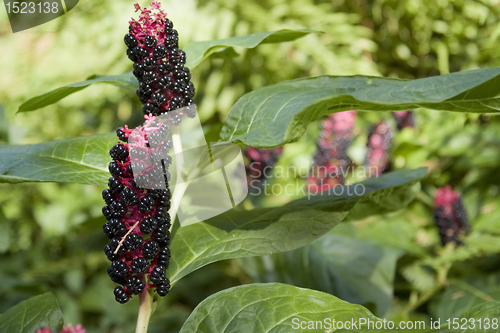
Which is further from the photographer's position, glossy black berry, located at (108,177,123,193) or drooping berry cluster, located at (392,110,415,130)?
drooping berry cluster, located at (392,110,415,130)

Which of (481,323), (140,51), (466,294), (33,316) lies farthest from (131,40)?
(466,294)

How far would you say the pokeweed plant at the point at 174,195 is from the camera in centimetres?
38

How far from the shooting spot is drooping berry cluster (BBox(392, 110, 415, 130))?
161 cm

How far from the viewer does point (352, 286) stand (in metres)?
0.87

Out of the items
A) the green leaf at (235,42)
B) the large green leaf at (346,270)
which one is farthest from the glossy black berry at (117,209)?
the large green leaf at (346,270)

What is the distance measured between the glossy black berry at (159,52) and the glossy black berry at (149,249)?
202 millimetres

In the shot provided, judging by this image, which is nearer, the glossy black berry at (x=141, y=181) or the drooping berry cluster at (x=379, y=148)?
the glossy black berry at (x=141, y=181)

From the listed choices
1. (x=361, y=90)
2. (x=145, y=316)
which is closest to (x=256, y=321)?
(x=145, y=316)

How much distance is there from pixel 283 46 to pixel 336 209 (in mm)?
1580

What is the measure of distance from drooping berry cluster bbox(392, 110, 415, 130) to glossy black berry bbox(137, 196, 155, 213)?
1.40 m

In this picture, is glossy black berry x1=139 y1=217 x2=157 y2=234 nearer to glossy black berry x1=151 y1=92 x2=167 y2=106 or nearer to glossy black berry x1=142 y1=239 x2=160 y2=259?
glossy black berry x1=142 y1=239 x2=160 y2=259

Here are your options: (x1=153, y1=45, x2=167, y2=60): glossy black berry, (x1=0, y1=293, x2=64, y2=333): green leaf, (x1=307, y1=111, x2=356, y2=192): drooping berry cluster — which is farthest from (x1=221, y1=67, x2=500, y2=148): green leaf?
(x1=307, y1=111, x2=356, y2=192): drooping berry cluster

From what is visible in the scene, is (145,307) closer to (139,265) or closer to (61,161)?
(139,265)

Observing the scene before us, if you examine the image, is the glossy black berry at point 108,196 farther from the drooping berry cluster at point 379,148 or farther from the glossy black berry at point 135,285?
the drooping berry cluster at point 379,148
